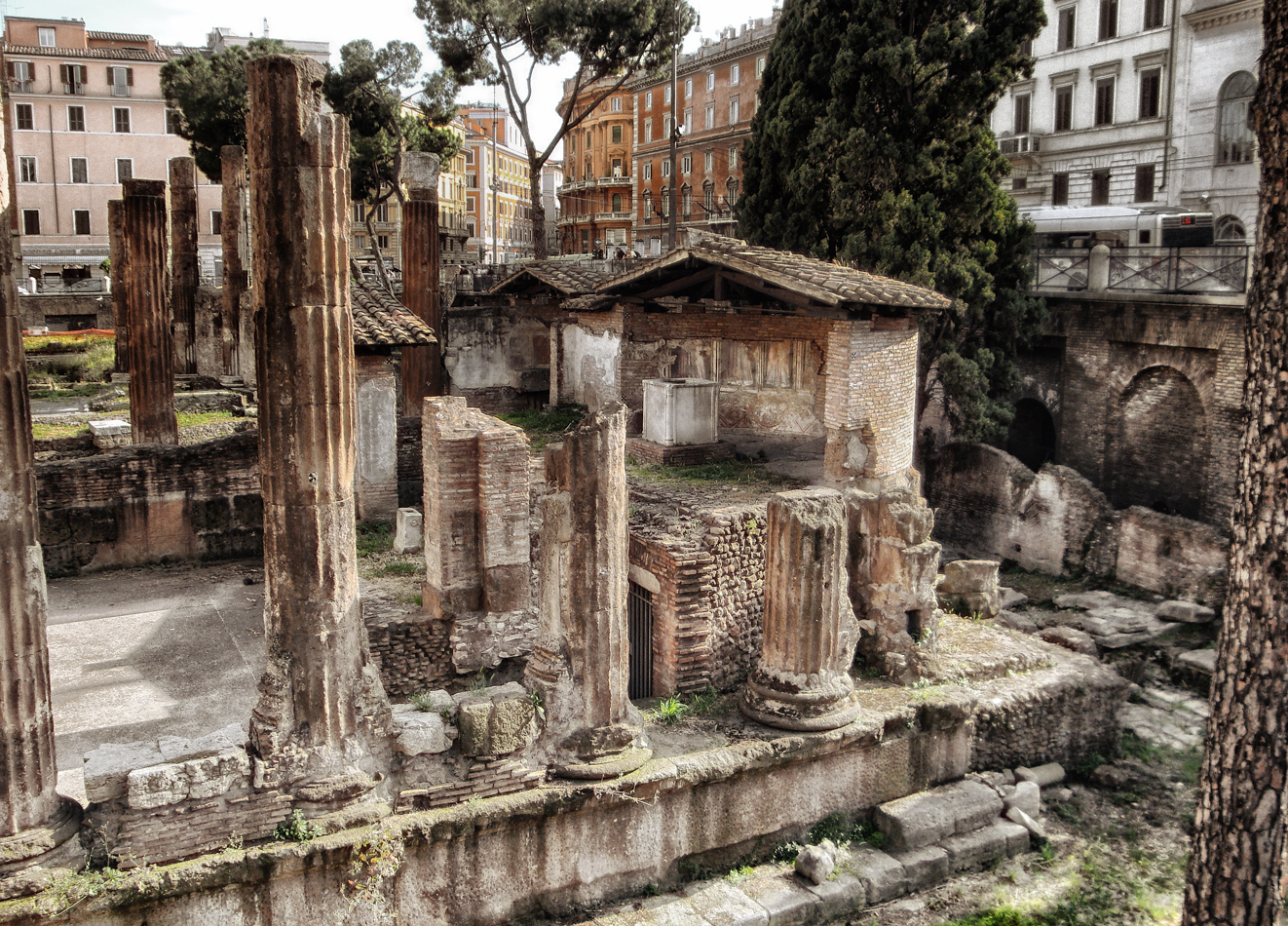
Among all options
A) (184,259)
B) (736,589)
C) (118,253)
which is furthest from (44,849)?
(184,259)

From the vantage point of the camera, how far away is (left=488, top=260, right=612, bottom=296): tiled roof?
16.0m

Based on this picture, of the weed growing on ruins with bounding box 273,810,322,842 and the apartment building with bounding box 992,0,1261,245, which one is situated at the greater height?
the apartment building with bounding box 992,0,1261,245

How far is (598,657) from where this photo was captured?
770cm

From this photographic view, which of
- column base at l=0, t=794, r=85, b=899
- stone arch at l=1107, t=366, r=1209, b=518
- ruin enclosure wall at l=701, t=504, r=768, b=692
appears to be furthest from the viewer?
stone arch at l=1107, t=366, r=1209, b=518

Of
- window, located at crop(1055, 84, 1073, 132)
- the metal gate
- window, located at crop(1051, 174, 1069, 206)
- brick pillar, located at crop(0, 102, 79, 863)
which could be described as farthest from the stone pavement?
window, located at crop(1055, 84, 1073, 132)

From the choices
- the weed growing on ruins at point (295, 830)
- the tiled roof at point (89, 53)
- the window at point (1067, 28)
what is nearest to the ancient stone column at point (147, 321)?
the weed growing on ruins at point (295, 830)

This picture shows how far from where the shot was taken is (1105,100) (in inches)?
1046

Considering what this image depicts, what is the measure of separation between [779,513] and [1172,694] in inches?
283

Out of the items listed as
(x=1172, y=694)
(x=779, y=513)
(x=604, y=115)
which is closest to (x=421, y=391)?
(x=779, y=513)

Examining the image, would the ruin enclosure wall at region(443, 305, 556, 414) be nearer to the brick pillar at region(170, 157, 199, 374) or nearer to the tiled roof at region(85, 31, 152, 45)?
the brick pillar at region(170, 157, 199, 374)

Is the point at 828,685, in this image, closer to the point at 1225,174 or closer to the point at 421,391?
the point at 421,391

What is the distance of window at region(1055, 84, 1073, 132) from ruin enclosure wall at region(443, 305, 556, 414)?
57.4 feet

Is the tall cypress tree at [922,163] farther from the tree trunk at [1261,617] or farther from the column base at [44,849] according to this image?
the column base at [44,849]

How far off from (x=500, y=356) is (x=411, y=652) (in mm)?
9713
